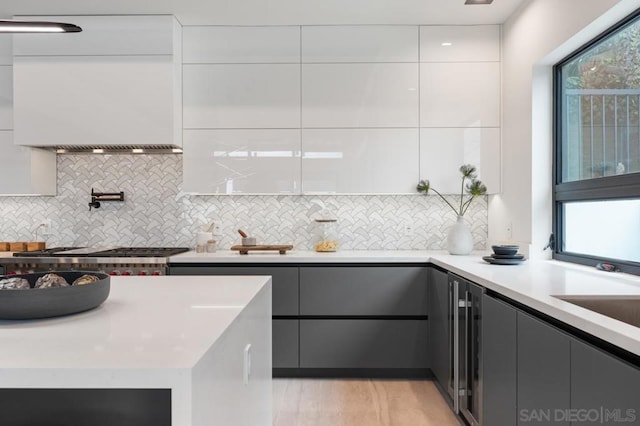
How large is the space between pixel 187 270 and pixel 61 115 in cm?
153

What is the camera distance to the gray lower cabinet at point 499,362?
1792 mm

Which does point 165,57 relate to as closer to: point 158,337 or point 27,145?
point 27,145

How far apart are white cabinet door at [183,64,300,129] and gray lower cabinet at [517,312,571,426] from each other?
95.4 inches

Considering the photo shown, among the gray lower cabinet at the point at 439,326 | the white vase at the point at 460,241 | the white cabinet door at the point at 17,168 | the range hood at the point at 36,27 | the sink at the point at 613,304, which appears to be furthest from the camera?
the white cabinet door at the point at 17,168

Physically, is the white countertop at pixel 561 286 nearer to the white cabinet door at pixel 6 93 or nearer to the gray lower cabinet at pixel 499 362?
the gray lower cabinet at pixel 499 362

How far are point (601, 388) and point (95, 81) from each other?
142 inches

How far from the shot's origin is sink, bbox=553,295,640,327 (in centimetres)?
167

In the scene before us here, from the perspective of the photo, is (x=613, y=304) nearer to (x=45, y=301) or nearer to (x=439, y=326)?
(x=439, y=326)

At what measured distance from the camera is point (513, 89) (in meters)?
3.32

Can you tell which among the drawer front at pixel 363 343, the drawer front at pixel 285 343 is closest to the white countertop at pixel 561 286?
the drawer front at pixel 363 343

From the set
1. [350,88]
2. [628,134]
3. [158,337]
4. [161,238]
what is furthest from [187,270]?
[628,134]

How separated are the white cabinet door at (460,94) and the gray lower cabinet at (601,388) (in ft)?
8.15

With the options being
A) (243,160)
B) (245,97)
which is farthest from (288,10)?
(243,160)

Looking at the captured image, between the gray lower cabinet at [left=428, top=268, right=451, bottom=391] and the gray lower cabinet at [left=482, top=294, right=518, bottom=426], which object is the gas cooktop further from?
the gray lower cabinet at [left=482, top=294, right=518, bottom=426]
